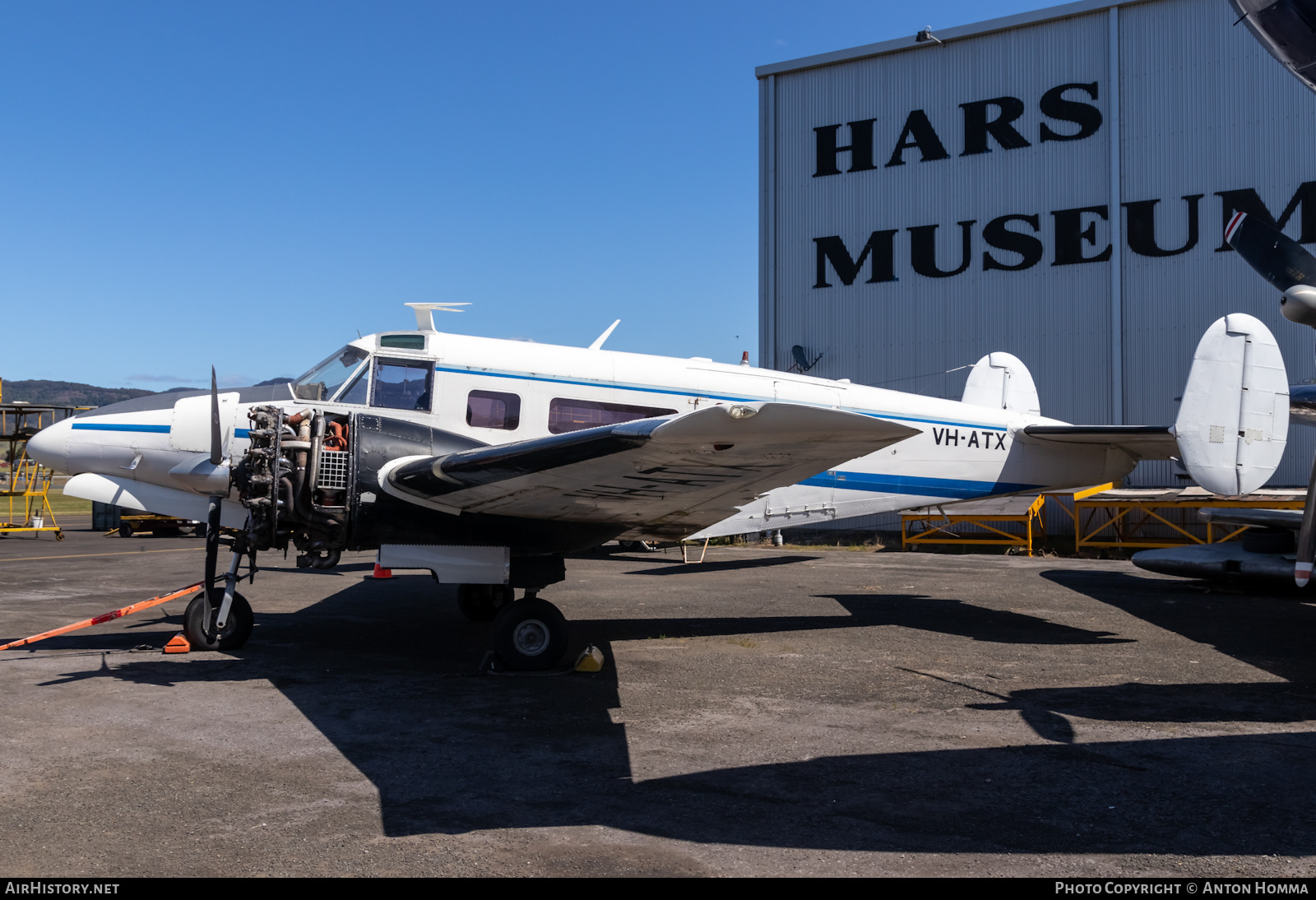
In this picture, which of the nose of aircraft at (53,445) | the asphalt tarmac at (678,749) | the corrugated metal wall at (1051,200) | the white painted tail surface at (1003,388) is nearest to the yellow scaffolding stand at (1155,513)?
the corrugated metal wall at (1051,200)

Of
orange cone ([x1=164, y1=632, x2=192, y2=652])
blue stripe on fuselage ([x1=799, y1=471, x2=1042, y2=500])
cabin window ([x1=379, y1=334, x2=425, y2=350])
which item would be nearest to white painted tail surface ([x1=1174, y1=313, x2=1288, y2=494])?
blue stripe on fuselage ([x1=799, y1=471, x2=1042, y2=500])

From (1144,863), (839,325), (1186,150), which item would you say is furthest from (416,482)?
(1186,150)

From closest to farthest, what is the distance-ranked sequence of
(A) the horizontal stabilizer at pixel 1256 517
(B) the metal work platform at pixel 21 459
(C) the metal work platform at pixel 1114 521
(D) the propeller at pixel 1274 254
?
(D) the propeller at pixel 1274 254 → (A) the horizontal stabilizer at pixel 1256 517 → (C) the metal work platform at pixel 1114 521 → (B) the metal work platform at pixel 21 459

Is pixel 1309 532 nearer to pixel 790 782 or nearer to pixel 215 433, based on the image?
pixel 790 782

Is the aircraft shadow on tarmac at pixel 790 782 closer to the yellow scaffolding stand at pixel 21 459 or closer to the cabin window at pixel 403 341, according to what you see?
the cabin window at pixel 403 341

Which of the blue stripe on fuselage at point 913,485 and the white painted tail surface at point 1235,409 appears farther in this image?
Result: the blue stripe on fuselage at point 913,485

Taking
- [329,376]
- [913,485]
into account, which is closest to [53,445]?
[329,376]

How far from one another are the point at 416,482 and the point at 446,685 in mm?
1746

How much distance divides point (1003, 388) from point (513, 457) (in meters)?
9.37

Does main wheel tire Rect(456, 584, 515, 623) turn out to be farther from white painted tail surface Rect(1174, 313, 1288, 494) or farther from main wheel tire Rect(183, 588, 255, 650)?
white painted tail surface Rect(1174, 313, 1288, 494)

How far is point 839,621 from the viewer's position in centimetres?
1082

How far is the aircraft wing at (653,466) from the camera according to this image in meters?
4.95

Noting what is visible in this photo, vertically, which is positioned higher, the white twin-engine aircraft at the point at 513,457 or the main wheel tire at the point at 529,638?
the white twin-engine aircraft at the point at 513,457

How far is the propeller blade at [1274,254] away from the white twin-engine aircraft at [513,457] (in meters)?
1.79
